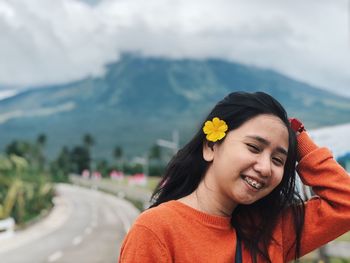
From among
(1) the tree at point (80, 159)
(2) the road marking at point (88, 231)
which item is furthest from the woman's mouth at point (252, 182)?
(1) the tree at point (80, 159)

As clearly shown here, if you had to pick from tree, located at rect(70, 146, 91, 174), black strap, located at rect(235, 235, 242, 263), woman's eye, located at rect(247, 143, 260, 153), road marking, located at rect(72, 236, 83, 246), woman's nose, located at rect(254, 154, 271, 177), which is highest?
woman's eye, located at rect(247, 143, 260, 153)

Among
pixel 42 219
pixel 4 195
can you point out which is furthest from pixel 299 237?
pixel 42 219

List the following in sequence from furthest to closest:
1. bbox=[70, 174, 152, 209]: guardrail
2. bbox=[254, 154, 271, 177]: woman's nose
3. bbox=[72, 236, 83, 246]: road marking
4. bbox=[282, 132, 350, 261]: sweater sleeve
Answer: bbox=[70, 174, 152, 209]: guardrail → bbox=[72, 236, 83, 246]: road marking → bbox=[282, 132, 350, 261]: sweater sleeve → bbox=[254, 154, 271, 177]: woman's nose

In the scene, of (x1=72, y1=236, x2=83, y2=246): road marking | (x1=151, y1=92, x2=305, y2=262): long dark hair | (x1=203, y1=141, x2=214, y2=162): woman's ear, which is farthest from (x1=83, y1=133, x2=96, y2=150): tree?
(x1=203, y1=141, x2=214, y2=162): woman's ear

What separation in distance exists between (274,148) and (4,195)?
2946 centimetres

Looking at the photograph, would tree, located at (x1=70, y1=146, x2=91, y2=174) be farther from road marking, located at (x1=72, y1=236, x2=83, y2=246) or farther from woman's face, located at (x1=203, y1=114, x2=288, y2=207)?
woman's face, located at (x1=203, y1=114, x2=288, y2=207)

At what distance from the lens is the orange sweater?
1.93m

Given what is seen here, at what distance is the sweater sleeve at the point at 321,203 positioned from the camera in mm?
2248

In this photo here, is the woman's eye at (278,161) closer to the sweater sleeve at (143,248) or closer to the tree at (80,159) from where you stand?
the sweater sleeve at (143,248)

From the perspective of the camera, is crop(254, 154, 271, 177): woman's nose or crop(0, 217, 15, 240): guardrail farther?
crop(0, 217, 15, 240): guardrail

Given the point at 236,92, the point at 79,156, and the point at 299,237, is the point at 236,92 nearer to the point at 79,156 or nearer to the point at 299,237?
the point at 299,237

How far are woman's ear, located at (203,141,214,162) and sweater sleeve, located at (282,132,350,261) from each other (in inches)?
A: 14.6

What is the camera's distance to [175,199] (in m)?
2.24

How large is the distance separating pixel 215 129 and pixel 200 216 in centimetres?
29
